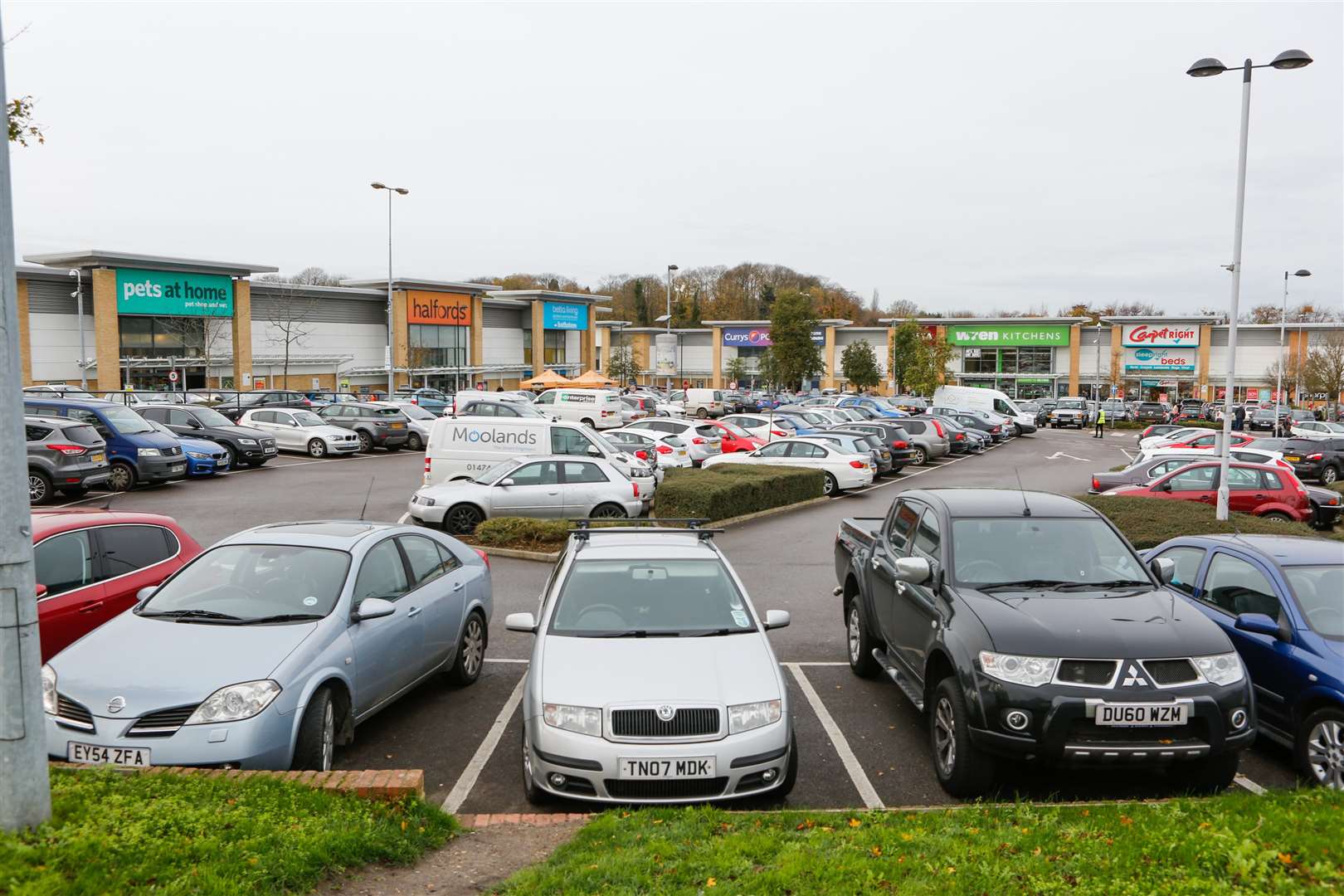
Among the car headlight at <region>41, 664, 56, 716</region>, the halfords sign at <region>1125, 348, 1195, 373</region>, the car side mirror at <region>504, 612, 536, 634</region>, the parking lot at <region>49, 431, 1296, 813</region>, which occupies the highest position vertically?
the halfords sign at <region>1125, 348, 1195, 373</region>

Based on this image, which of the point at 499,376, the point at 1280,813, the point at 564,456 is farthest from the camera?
the point at 499,376

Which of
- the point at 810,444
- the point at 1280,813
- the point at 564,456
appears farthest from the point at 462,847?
the point at 810,444

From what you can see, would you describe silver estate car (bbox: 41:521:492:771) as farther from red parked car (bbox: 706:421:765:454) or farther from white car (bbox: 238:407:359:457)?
white car (bbox: 238:407:359:457)

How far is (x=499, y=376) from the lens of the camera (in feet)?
246

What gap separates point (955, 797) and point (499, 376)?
70863 millimetres

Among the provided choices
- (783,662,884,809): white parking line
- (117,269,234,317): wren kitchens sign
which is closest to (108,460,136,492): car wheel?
(783,662,884,809): white parking line

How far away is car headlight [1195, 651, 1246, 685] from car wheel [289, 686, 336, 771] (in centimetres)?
539

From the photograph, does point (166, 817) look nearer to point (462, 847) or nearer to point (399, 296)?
point (462, 847)

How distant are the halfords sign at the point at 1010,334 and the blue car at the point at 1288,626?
72.0 meters

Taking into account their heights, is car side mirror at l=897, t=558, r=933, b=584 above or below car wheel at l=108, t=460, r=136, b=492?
above

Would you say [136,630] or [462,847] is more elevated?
[136,630]

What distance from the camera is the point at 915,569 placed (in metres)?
6.92

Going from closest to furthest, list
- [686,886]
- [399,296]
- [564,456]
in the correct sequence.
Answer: [686,886]
[564,456]
[399,296]

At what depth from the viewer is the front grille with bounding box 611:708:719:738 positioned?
5715 millimetres
